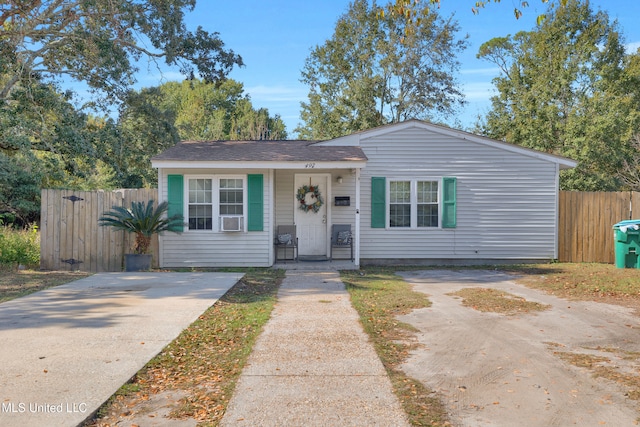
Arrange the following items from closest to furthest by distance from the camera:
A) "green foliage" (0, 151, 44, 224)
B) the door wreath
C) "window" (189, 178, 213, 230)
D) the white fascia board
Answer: the white fascia board < "window" (189, 178, 213, 230) < the door wreath < "green foliage" (0, 151, 44, 224)

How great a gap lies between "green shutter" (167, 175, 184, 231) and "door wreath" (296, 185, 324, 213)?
284 cm

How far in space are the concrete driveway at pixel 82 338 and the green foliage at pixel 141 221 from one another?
6.01 ft

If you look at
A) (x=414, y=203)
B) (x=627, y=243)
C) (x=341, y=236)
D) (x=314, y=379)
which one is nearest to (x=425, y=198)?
(x=414, y=203)

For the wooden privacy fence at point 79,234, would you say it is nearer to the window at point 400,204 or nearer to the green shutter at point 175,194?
the green shutter at point 175,194

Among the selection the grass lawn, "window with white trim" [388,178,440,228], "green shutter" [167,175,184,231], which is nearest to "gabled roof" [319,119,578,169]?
A: "window with white trim" [388,178,440,228]

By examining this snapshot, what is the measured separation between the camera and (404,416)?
3934 millimetres

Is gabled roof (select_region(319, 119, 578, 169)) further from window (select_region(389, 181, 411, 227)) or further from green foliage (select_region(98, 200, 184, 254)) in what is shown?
green foliage (select_region(98, 200, 184, 254))

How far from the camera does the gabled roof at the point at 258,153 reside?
12714mm

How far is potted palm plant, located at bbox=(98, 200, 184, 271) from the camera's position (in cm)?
1218

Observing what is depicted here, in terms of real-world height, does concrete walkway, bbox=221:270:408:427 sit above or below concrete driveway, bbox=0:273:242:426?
below

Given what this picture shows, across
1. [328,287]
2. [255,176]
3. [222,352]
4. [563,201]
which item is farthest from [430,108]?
[222,352]

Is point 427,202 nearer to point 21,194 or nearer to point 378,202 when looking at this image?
point 378,202

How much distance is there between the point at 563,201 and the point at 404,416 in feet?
39.7

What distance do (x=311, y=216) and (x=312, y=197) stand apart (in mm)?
478
